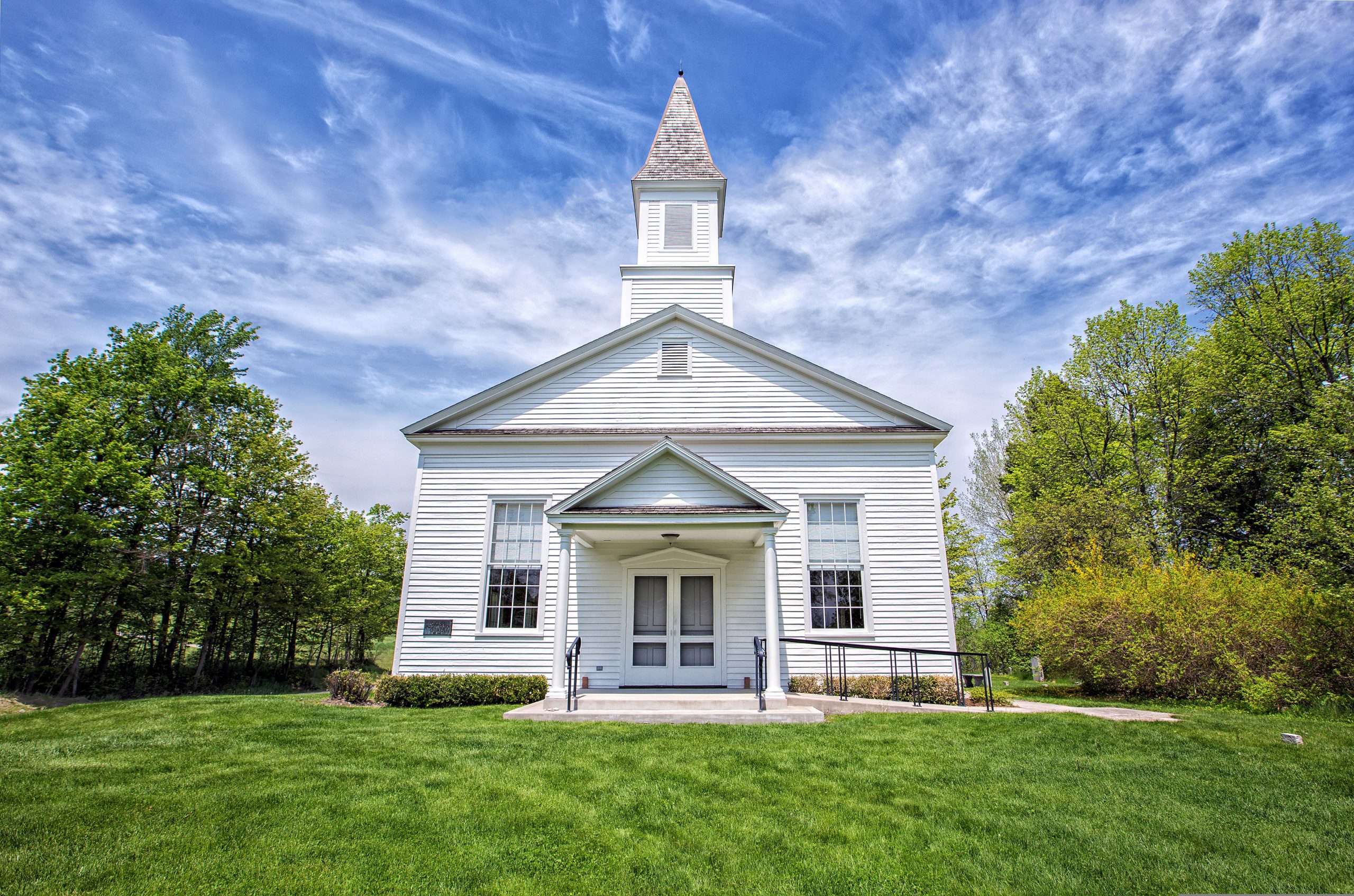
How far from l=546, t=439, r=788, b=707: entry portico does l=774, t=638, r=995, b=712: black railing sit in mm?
1209

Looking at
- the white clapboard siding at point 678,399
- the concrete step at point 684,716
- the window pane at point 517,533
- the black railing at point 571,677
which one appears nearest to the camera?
the concrete step at point 684,716

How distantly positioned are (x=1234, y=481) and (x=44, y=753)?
3055 centimetres

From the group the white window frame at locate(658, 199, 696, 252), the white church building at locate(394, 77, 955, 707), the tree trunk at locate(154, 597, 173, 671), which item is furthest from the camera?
the tree trunk at locate(154, 597, 173, 671)

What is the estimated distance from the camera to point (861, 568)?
1306 centimetres

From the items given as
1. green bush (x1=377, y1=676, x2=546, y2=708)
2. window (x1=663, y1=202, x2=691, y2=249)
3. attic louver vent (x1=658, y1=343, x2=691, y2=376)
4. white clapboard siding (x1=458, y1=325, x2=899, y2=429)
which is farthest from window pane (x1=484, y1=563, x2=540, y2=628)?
window (x1=663, y1=202, x2=691, y2=249)

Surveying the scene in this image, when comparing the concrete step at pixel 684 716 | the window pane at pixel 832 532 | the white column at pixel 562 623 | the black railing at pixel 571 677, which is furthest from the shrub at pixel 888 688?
the white column at pixel 562 623

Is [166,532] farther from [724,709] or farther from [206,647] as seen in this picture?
[724,709]

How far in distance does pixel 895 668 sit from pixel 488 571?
8297 millimetres

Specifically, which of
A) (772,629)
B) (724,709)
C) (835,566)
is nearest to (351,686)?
(724,709)

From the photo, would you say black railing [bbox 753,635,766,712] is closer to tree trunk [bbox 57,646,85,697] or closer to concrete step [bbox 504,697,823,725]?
concrete step [bbox 504,697,823,725]

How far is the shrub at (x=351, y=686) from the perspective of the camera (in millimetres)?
12336

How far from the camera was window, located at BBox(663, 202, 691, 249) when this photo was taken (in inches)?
682

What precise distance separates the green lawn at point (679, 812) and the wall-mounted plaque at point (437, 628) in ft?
14.9

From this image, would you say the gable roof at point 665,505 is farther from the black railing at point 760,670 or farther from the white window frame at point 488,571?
the black railing at point 760,670
